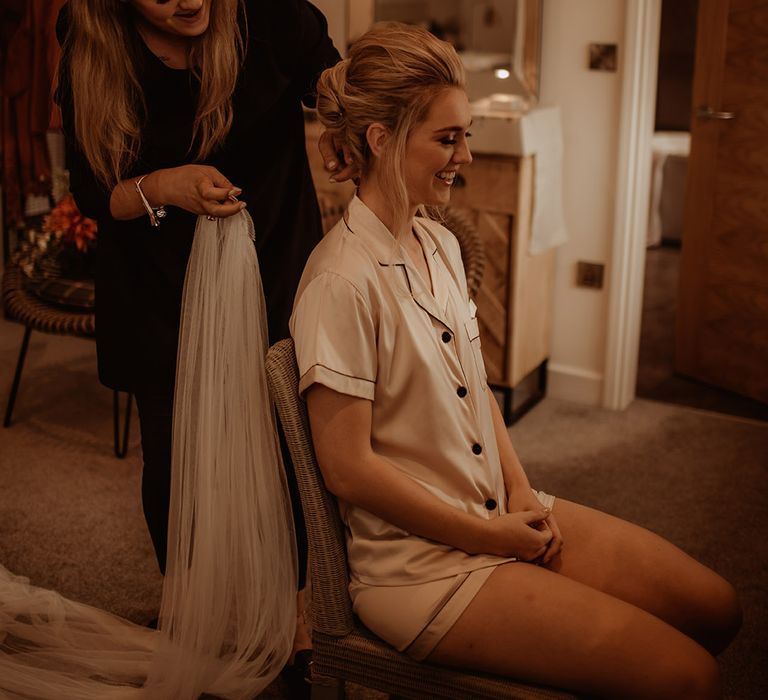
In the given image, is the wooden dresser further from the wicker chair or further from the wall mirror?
the wicker chair

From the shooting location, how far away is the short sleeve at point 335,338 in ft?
4.43

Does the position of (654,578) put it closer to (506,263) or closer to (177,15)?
(177,15)

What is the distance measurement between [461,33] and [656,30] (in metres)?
0.63

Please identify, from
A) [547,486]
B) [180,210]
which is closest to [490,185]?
[547,486]

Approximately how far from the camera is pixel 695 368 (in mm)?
3803

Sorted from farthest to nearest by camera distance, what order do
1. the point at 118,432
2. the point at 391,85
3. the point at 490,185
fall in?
1. the point at 490,185
2. the point at 118,432
3. the point at 391,85

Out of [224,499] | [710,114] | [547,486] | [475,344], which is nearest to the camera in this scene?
[475,344]

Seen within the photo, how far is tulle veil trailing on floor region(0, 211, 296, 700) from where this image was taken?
1680 millimetres

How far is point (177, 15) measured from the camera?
5.42 feet

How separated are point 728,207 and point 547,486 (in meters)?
1.25

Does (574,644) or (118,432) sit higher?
(574,644)

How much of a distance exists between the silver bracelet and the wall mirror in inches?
76.7

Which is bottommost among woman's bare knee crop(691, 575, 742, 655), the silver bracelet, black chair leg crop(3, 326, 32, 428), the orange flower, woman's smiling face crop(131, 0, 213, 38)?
black chair leg crop(3, 326, 32, 428)

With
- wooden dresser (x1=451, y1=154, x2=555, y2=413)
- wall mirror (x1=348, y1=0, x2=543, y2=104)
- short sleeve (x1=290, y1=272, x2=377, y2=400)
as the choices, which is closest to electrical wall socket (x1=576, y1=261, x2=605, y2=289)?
wooden dresser (x1=451, y1=154, x2=555, y2=413)
